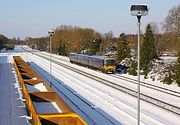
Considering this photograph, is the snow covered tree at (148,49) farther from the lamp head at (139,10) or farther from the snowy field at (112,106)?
the lamp head at (139,10)

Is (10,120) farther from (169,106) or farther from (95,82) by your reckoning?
(95,82)

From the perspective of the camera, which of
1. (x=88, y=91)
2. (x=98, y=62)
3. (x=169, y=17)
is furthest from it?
(x=169, y=17)

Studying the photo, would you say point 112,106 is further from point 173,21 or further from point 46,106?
point 173,21

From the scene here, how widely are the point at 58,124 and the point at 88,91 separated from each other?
48.0ft

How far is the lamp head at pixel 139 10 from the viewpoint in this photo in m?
10.6

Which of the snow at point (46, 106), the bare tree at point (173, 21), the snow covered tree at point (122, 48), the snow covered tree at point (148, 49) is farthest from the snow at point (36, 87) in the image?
the bare tree at point (173, 21)

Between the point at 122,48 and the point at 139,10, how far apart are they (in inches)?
1607

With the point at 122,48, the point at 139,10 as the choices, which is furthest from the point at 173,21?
the point at 139,10

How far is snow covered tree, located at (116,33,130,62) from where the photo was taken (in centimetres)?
5057

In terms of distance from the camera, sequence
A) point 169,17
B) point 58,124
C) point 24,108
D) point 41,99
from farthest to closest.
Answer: point 169,17, point 24,108, point 41,99, point 58,124

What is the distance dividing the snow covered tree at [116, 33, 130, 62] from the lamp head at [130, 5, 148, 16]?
3978cm

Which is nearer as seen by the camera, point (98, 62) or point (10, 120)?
point (10, 120)

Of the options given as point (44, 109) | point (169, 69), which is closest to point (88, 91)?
point (44, 109)

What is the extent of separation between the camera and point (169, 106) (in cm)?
2123
